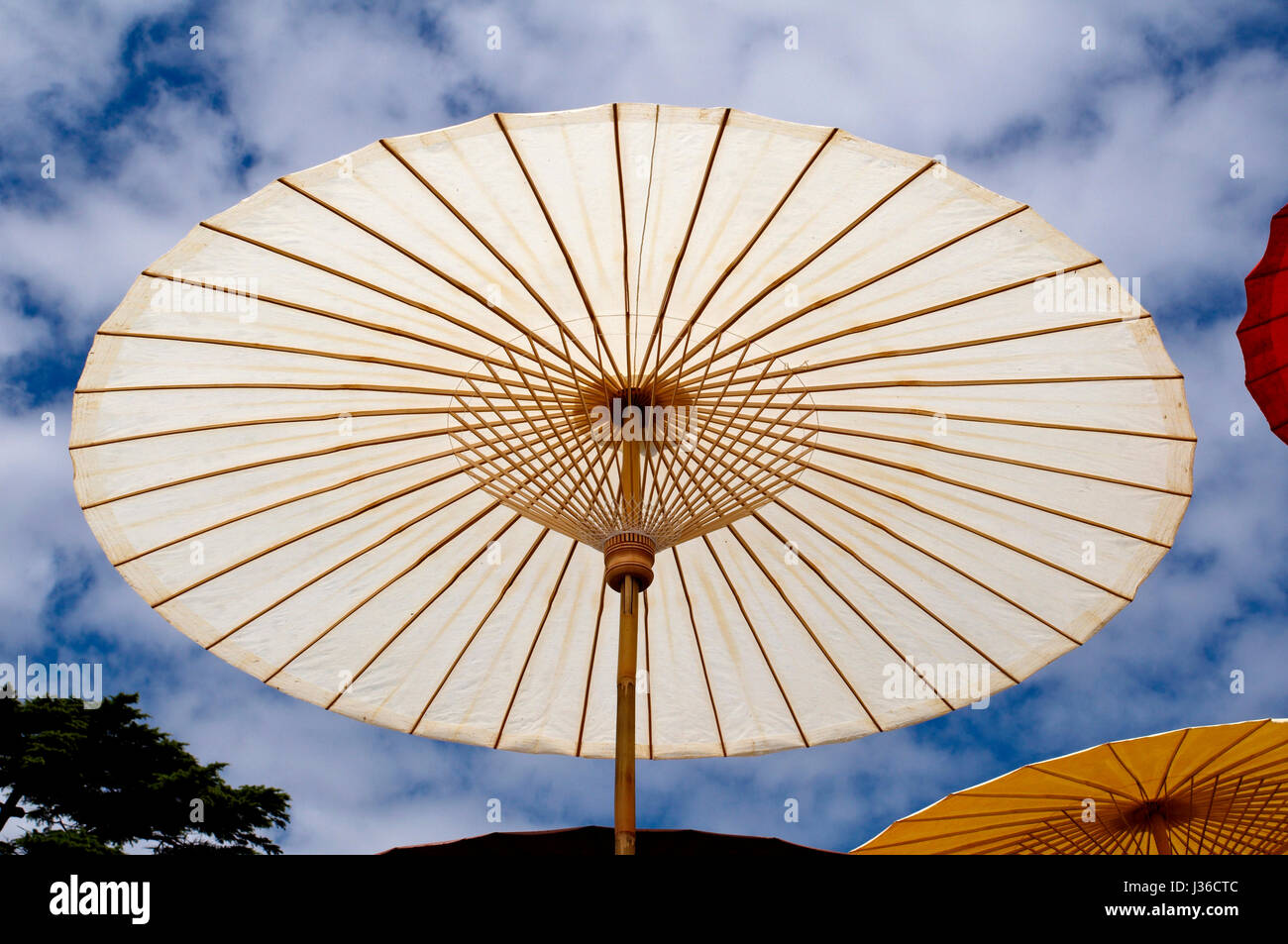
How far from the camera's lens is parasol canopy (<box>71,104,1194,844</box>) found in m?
5.63

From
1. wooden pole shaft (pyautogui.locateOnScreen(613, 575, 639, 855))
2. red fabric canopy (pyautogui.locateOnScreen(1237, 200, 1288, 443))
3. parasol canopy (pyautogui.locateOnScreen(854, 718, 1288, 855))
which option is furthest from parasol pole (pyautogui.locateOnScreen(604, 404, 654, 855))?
red fabric canopy (pyautogui.locateOnScreen(1237, 200, 1288, 443))

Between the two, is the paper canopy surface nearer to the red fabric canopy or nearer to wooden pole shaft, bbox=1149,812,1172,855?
wooden pole shaft, bbox=1149,812,1172,855

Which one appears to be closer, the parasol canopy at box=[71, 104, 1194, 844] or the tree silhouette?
the parasol canopy at box=[71, 104, 1194, 844]

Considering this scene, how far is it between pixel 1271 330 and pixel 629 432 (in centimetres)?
473

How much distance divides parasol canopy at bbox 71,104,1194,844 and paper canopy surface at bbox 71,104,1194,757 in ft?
0.06

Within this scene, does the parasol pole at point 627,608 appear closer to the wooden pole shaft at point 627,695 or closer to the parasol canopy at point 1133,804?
the wooden pole shaft at point 627,695

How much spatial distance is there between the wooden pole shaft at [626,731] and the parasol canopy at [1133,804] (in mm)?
2440

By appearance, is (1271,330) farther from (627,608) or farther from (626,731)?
(626,731)

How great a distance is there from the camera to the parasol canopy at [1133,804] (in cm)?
690

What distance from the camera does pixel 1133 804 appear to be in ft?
25.0
